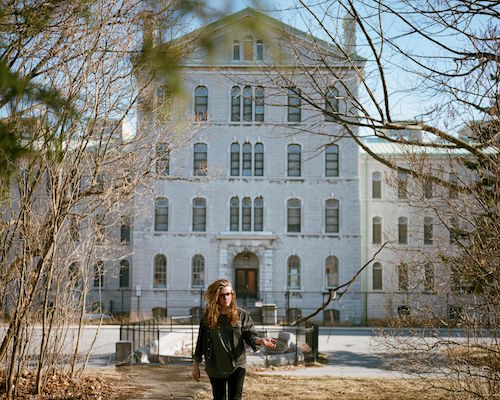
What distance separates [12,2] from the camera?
187 inches

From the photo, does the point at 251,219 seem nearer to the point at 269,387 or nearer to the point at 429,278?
the point at 269,387

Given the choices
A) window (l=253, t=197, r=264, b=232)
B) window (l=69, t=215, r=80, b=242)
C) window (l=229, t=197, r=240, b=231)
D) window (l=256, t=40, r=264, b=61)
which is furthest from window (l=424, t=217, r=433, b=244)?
window (l=229, t=197, r=240, b=231)

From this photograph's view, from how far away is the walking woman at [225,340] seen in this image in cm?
610

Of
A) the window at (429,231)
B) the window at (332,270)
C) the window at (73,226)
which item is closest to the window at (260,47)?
the window at (429,231)

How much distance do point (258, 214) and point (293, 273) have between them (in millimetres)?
3609

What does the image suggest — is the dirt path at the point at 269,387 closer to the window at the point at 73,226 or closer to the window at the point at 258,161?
the window at the point at 73,226

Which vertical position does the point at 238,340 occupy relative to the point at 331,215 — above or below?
below

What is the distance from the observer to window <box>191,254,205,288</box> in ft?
114

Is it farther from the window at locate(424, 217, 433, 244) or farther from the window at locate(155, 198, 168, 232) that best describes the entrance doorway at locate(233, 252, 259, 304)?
the window at locate(424, 217, 433, 244)

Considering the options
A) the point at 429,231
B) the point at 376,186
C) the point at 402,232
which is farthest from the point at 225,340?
the point at 376,186

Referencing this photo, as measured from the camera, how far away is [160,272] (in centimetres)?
3525

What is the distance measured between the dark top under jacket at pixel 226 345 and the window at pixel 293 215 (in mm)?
28932

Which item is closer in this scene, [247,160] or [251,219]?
[251,219]

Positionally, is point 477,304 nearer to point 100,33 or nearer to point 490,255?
point 490,255
